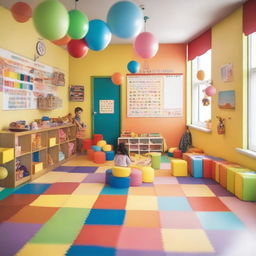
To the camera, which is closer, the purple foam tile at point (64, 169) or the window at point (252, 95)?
the window at point (252, 95)

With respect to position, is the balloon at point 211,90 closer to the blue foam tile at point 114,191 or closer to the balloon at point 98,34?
the blue foam tile at point 114,191

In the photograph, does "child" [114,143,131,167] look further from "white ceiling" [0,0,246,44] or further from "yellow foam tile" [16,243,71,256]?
"white ceiling" [0,0,246,44]

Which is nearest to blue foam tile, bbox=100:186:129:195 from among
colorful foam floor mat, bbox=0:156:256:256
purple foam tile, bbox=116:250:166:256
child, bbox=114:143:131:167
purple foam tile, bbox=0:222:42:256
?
colorful foam floor mat, bbox=0:156:256:256

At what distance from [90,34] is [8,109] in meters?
2.60

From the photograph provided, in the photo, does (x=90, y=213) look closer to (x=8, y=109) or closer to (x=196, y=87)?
(x=8, y=109)

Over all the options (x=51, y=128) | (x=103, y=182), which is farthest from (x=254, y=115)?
(x=51, y=128)

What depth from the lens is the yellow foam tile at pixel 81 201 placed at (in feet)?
12.6

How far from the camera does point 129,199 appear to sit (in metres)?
4.09

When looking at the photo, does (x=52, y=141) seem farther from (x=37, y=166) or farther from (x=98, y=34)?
(x=98, y=34)

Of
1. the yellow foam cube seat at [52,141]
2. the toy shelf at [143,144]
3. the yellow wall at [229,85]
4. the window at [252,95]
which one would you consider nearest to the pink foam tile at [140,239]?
the yellow wall at [229,85]

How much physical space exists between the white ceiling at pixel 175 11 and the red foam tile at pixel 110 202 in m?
3.23

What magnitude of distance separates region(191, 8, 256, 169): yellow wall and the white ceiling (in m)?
0.27

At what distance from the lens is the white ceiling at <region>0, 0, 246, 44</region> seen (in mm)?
4855

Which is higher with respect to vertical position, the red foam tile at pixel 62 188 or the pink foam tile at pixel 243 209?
the red foam tile at pixel 62 188
